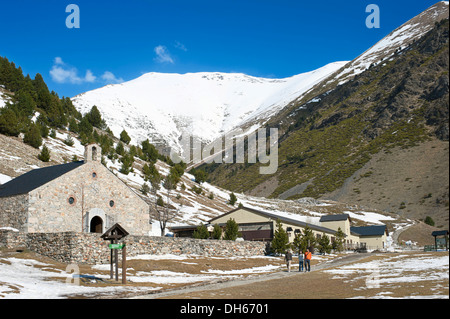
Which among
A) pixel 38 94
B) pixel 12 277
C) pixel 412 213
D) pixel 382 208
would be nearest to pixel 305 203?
pixel 382 208

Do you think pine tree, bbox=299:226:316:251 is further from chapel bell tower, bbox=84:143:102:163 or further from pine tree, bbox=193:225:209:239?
chapel bell tower, bbox=84:143:102:163

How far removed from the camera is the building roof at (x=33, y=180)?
34969 mm

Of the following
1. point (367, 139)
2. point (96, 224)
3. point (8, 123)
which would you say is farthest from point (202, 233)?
point (367, 139)

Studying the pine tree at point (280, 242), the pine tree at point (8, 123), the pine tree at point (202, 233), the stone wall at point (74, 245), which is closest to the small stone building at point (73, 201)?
the stone wall at point (74, 245)

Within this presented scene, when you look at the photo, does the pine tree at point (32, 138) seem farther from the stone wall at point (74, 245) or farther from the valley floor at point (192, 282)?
the valley floor at point (192, 282)

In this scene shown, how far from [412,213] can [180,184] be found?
192 feet

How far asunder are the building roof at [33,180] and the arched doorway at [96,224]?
534cm

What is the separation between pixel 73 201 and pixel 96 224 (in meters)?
Result: 4.04

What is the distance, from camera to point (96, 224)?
3956cm

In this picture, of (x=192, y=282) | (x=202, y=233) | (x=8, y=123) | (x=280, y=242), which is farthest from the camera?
(x=8, y=123)

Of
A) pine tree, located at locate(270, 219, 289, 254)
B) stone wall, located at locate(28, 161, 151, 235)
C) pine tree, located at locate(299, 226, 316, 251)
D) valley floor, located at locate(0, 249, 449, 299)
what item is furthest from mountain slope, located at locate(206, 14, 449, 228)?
valley floor, located at locate(0, 249, 449, 299)

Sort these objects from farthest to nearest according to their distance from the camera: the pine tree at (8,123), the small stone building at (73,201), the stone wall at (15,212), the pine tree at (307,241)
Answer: the pine tree at (8,123) < the pine tree at (307,241) < the small stone building at (73,201) < the stone wall at (15,212)

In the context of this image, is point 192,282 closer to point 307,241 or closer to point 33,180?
point 33,180
